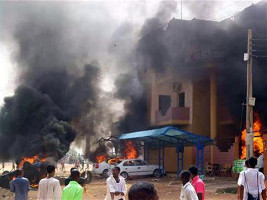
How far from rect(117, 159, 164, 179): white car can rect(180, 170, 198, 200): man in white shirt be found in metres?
19.0

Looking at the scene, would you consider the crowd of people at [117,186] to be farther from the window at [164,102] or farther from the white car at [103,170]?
the window at [164,102]

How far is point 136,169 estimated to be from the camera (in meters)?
25.1

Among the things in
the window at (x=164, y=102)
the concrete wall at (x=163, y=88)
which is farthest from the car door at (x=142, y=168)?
the window at (x=164, y=102)

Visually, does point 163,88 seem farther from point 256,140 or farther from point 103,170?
point 256,140

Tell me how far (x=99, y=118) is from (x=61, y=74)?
17.2 ft

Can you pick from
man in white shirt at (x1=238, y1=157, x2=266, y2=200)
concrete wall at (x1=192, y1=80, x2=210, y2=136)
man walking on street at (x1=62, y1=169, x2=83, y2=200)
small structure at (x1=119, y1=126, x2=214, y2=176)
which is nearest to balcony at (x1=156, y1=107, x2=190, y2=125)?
concrete wall at (x1=192, y1=80, x2=210, y2=136)

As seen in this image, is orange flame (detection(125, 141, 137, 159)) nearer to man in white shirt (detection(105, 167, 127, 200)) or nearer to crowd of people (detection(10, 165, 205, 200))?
crowd of people (detection(10, 165, 205, 200))

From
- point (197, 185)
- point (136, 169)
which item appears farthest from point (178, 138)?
point (197, 185)

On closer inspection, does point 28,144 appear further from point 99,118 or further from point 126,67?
point 126,67

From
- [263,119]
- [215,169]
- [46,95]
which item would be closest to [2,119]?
[46,95]

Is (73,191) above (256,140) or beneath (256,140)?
beneath

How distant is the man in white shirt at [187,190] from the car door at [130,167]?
1936 centimetres

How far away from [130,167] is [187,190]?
64.5ft

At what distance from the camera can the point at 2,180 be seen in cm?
1919
